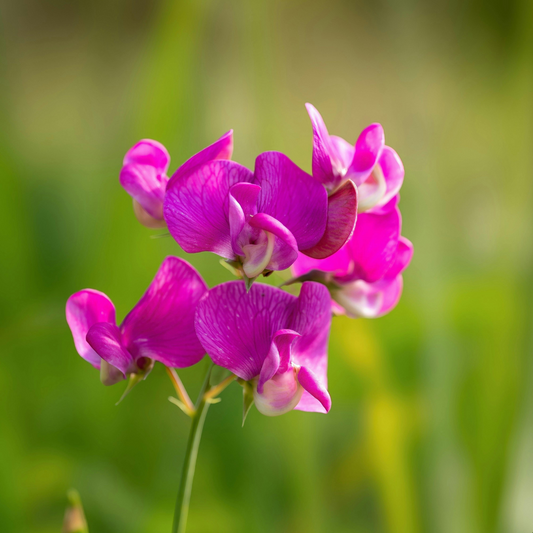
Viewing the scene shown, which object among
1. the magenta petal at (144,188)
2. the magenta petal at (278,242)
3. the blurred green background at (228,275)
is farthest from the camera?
the blurred green background at (228,275)

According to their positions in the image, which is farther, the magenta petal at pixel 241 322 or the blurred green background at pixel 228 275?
the blurred green background at pixel 228 275

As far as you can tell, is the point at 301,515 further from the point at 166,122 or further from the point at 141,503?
the point at 166,122

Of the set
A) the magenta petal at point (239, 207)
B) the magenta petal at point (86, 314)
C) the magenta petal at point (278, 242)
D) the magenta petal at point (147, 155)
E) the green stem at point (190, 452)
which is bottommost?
the green stem at point (190, 452)

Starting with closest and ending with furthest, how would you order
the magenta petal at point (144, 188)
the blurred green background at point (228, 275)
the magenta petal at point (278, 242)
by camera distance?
the magenta petal at point (278, 242) < the magenta petal at point (144, 188) < the blurred green background at point (228, 275)

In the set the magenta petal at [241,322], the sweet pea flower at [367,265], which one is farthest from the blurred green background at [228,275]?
the magenta petal at [241,322]

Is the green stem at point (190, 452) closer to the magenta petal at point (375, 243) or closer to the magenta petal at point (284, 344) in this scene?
the magenta petal at point (284, 344)

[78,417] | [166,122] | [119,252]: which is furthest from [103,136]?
[78,417]

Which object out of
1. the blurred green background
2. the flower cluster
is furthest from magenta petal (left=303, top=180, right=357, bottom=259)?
the blurred green background
